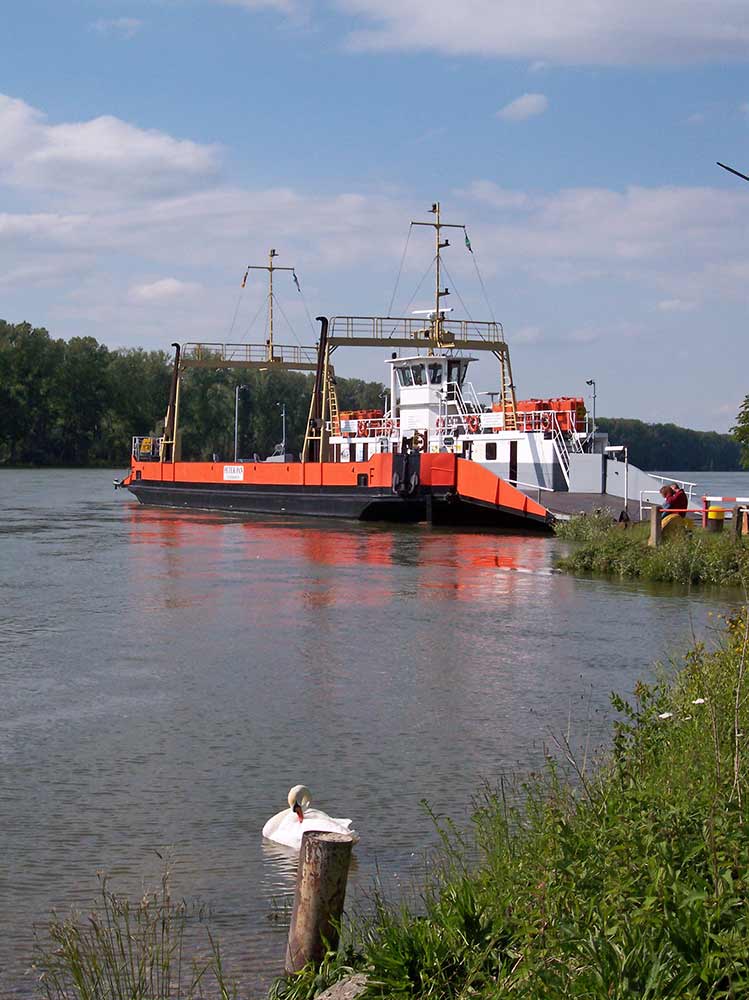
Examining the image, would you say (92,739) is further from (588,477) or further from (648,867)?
(588,477)

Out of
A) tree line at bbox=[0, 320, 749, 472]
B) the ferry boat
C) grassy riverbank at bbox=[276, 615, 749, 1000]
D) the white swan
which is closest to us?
grassy riverbank at bbox=[276, 615, 749, 1000]

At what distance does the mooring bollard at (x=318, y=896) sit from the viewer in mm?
4621

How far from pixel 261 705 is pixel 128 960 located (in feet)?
18.1

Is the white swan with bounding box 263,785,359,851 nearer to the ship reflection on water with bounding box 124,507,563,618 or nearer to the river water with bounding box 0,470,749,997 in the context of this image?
the river water with bounding box 0,470,749,997

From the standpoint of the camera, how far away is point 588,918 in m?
3.95

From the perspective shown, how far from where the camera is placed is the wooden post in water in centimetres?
2061

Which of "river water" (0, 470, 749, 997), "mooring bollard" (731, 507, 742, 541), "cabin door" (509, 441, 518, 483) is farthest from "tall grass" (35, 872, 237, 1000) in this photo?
"cabin door" (509, 441, 518, 483)

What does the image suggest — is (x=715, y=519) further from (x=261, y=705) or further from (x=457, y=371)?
(x=457, y=371)

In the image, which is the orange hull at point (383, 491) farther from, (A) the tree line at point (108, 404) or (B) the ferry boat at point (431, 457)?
(A) the tree line at point (108, 404)

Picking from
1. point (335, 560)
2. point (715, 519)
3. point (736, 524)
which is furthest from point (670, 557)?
point (335, 560)

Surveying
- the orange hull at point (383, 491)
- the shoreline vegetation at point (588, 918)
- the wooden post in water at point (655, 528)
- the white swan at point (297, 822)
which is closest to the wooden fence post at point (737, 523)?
the wooden post in water at point (655, 528)

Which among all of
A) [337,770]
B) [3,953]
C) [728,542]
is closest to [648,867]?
[3,953]

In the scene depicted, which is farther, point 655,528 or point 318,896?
point 655,528

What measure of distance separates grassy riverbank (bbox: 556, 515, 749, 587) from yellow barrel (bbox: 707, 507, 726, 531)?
0.19 m
